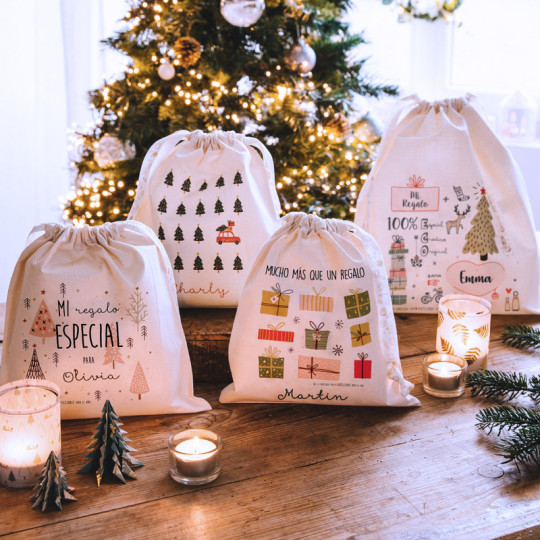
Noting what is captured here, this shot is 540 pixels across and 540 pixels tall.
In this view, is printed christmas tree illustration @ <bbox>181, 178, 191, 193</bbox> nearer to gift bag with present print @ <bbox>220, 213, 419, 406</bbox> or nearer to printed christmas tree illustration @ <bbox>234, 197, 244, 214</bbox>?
printed christmas tree illustration @ <bbox>234, 197, 244, 214</bbox>

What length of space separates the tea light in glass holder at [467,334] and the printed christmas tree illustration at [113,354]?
623 mm

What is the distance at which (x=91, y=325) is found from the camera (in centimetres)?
104

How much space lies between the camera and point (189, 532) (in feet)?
2.65

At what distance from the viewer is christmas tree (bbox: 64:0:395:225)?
177 cm

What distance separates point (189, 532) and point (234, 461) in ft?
0.57

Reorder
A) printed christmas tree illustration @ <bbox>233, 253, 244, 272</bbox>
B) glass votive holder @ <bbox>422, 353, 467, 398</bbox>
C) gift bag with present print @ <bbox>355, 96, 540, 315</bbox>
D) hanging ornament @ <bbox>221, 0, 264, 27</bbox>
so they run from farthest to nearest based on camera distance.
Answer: hanging ornament @ <bbox>221, 0, 264, 27</bbox> < gift bag with present print @ <bbox>355, 96, 540, 315</bbox> < printed christmas tree illustration @ <bbox>233, 253, 244, 272</bbox> < glass votive holder @ <bbox>422, 353, 467, 398</bbox>

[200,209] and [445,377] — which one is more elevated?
[200,209]

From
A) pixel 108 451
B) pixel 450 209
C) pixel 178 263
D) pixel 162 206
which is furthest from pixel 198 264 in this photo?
pixel 450 209

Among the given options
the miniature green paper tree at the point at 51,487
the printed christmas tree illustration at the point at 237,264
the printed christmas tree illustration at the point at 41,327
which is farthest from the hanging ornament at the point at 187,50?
the miniature green paper tree at the point at 51,487

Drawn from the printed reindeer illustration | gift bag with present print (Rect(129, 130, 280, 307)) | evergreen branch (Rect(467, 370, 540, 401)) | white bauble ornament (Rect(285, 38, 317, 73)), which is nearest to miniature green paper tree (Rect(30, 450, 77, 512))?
gift bag with present print (Rect(129, 130, 280, 307))

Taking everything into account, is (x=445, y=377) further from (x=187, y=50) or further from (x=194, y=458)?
(x=187, y=50)

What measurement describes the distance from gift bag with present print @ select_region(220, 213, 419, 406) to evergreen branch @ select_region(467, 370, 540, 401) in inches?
5.3

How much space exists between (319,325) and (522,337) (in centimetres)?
53

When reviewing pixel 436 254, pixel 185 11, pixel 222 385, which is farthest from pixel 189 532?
pixel 185 11
